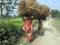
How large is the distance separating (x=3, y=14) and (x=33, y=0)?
270cm

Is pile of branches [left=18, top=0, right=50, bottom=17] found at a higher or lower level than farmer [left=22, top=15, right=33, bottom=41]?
higher

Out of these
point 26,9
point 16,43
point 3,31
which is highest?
point 26,9

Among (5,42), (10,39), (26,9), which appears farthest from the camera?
(26,9)

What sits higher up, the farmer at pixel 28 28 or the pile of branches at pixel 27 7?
Result: the pile of branches at pixel 27 7

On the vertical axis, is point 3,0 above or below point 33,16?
above

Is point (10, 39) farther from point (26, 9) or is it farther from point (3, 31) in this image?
point (26, 9)

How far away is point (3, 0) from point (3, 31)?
6.08 ft

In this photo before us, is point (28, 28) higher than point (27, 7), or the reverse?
point (27, 7)

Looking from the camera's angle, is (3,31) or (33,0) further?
(33,0)

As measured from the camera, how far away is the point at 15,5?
15.7m

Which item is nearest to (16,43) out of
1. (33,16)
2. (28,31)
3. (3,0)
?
(28,31)

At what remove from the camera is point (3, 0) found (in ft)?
48.0

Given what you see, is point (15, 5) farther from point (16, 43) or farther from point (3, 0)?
point (16, 43)

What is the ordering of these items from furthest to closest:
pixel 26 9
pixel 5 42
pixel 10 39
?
pixel 26 9 → pixel 10 39 → pixel 5 42
